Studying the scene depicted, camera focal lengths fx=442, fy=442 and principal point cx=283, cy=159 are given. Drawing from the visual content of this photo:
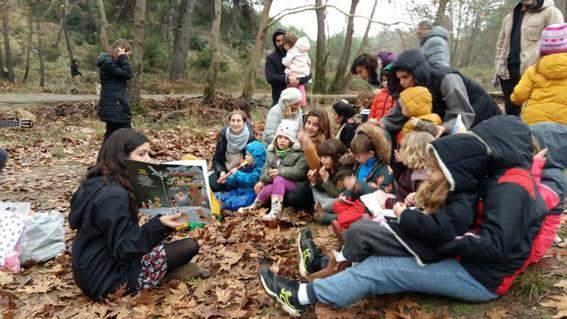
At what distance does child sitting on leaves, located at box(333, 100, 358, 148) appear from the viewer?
5270 mm

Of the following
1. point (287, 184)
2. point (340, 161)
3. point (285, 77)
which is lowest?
point (287, 184)

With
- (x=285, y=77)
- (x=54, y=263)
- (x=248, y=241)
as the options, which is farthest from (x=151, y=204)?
(x=285, y=77)

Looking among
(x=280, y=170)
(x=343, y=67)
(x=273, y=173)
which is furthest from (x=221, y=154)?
(x=343, y=67)

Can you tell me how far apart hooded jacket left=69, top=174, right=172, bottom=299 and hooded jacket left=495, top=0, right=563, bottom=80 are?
4.95 m

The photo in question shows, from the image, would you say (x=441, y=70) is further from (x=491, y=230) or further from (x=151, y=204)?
(x=151, y=204)

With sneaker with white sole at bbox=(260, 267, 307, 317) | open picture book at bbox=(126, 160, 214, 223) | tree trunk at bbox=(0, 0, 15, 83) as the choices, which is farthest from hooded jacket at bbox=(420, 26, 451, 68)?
tree trunk at bbox=(0, 0, 15, 83)

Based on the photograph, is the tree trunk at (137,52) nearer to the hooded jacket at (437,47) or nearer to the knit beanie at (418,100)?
Result: the hooded jacket at (437,47)

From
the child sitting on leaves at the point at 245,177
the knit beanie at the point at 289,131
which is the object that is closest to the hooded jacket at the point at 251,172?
the child sitting on leaves at the point at 245,177

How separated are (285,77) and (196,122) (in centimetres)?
441

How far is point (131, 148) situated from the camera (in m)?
3.34

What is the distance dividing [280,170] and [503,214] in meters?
2.93

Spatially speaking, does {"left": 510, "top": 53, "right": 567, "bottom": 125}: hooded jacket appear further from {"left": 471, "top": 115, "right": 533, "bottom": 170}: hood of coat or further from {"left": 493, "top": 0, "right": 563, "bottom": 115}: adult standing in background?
{"left": 471, "top": 115, "right": 533, "bottom": 170}: hood of coat

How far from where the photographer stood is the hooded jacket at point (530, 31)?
537cm

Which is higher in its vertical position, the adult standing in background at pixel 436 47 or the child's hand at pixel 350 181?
the adult standing in background at pixel 436 47
